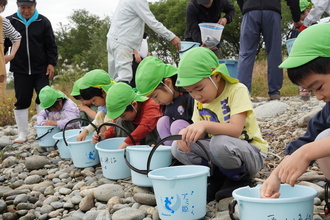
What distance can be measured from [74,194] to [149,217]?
902mm

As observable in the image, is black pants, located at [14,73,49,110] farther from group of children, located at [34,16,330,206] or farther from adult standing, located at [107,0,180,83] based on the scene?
group of children, located at [34,16,330,206]

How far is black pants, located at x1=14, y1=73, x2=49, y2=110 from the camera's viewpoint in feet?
15.9

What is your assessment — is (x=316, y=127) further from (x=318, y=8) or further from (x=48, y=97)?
(x=318, y=8)

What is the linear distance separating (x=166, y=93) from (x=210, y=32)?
97.9 inches

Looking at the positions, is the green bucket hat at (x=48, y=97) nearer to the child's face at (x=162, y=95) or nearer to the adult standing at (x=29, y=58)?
the adult standing at (x=29, y=58)

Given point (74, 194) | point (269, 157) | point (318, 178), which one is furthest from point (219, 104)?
point (74, 194)

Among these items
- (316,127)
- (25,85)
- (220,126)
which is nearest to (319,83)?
(316,127)

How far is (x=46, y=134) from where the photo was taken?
14.4 ft

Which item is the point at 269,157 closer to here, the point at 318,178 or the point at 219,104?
the point at 318,178

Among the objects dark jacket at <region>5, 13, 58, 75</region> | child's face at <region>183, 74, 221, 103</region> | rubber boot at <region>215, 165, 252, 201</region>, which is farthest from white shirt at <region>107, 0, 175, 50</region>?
rubber boot at <region>215, 165, 252, 201</region>

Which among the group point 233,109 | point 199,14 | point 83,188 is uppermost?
point 199,14

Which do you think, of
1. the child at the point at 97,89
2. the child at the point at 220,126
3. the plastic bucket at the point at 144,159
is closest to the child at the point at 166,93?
the plastic bucket at the point at 144,159

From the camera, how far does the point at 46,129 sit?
438cm

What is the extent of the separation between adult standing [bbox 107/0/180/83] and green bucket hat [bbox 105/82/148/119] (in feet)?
4.88
